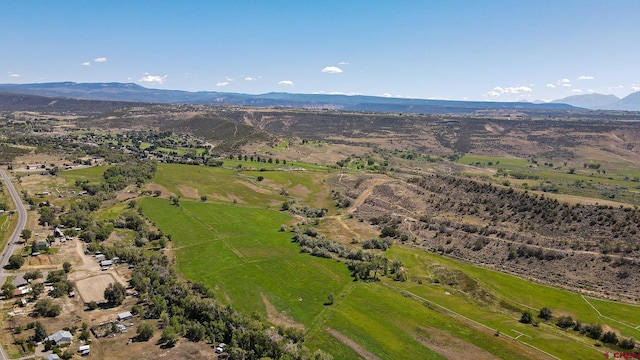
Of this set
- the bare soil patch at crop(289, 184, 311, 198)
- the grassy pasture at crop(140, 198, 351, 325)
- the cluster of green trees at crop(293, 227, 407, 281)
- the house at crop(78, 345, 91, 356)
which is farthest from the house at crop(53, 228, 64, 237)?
the bare soil patch at crop(289, 184, 311, 198)

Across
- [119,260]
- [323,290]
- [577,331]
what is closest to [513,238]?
[577,331]

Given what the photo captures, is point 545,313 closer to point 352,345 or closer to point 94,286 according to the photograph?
point 352,345

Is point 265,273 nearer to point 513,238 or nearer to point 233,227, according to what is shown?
point 233,227

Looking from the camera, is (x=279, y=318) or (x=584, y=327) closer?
(x=584, y=327)

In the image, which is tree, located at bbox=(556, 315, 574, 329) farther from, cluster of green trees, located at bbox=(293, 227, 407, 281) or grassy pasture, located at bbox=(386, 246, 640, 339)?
cluster of green trees, located at bbox=(293, 227, 407, 281)

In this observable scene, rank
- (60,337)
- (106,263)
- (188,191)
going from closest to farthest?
1. (60,337)
2. (106,263)
3. (188,191)

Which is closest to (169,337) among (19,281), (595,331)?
(19,281)
